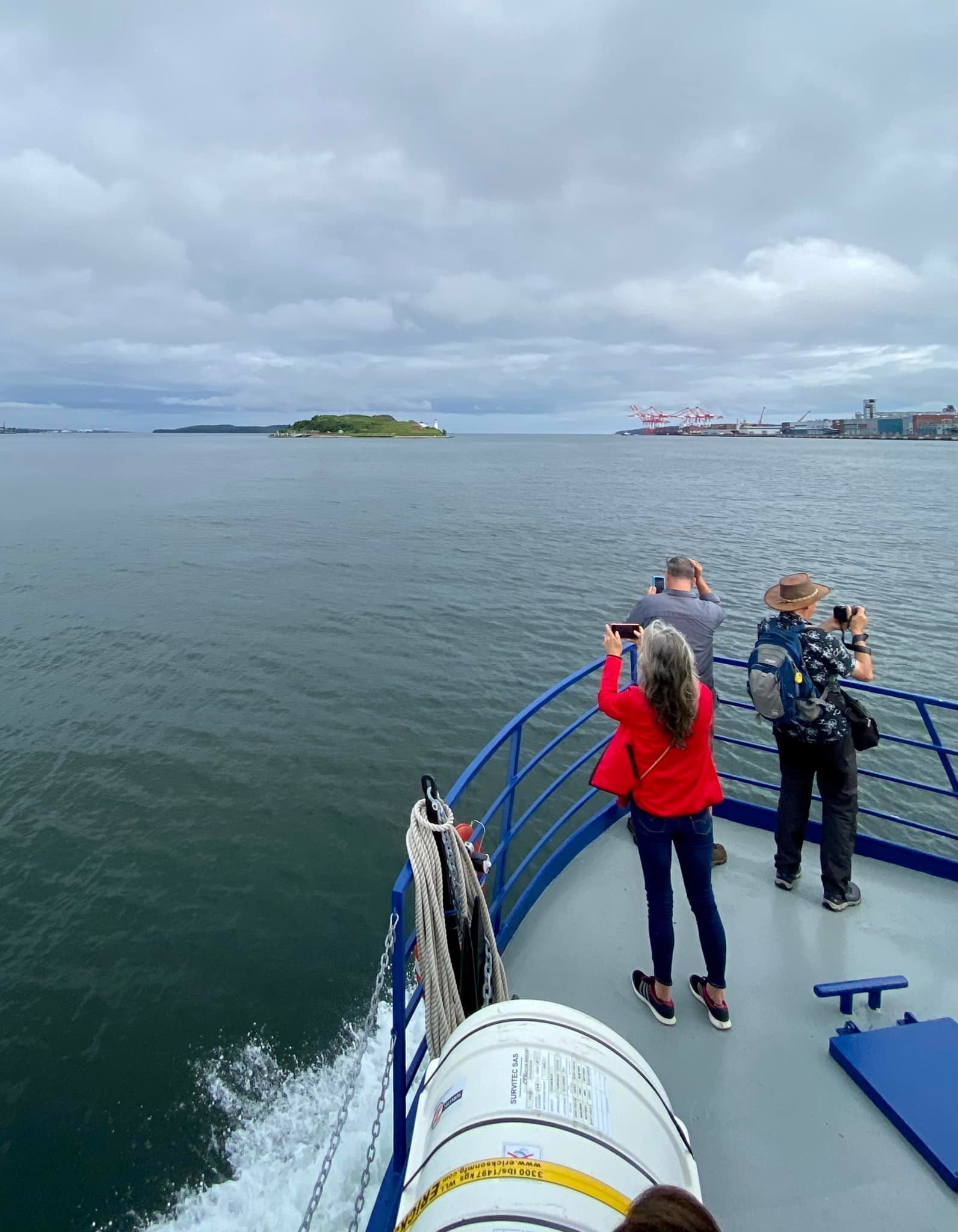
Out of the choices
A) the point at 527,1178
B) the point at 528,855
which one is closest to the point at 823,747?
the point at 528,855

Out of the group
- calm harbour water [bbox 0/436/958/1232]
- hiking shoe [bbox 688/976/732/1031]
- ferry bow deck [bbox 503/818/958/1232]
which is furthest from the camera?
calm harbour water [bbox 0/436/958/1232]

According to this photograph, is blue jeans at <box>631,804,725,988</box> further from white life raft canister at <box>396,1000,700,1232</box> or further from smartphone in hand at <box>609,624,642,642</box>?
white life raft canister at <box>396,1000,700,1232</box>

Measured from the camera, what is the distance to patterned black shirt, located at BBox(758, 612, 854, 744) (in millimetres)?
3857

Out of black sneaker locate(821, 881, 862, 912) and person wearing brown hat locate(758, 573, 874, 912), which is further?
black sneaker locate(821, 881, 862, 912)

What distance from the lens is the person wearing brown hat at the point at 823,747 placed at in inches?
153

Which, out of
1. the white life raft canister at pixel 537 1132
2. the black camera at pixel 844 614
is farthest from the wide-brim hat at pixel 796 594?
the white life raft canister at pixel 537 1132

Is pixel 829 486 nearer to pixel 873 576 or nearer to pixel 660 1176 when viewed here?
Result: pixel 873 576

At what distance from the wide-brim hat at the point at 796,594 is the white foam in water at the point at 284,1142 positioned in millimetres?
3972

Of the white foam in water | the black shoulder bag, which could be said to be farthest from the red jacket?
the white foam in water

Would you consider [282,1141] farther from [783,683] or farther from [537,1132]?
[783,683]

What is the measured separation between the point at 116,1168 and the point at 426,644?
11457mm

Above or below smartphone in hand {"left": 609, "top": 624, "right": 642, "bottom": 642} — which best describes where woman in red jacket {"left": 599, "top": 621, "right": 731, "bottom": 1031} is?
below

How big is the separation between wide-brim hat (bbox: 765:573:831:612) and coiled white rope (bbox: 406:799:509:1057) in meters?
2.39

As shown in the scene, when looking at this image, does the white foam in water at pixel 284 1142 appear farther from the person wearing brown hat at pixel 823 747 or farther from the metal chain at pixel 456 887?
the person wearing brown hat at pixel 823 747
